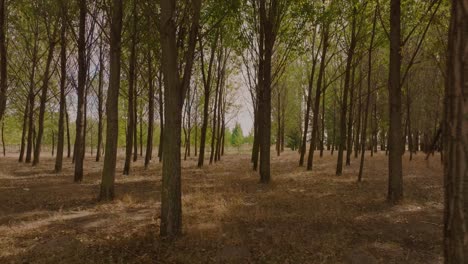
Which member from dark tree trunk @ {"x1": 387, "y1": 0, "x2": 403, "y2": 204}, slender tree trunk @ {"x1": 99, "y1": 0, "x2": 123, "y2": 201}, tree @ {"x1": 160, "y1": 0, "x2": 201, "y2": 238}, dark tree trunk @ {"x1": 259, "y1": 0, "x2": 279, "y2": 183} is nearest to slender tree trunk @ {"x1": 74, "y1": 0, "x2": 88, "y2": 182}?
slender tree trunk @ {"x1": 99, "y1": 0, "x2": 123, "y2": 201}

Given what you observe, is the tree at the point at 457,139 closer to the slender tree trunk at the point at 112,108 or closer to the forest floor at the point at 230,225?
the forest floor at the point at 230,225

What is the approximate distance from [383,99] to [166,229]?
33598mm

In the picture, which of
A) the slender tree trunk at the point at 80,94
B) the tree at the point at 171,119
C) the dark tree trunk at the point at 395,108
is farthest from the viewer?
the slender tree trunk at the point at 80,94

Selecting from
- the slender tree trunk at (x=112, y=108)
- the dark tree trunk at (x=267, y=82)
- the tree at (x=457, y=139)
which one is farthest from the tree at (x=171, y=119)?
the dark tree trunk at (x=267, y=82)

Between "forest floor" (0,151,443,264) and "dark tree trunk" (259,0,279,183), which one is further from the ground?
"dark tree trunk" (259,0,279,183)

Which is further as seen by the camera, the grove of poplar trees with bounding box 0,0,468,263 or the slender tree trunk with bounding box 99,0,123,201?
the slender tree trunk with bounding box 99,0,123,201

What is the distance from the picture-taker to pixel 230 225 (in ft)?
25.6

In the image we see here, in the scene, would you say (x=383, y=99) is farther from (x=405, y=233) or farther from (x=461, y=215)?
(x=461, y=215)

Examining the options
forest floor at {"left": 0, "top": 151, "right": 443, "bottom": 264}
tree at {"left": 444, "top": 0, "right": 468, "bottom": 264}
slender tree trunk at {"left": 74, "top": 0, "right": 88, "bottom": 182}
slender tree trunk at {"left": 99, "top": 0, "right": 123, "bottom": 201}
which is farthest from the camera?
slender tree trunk at {"left": 74, "top": 0, "right": 88, "bottom": 182}

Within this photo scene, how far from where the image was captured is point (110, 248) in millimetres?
6523

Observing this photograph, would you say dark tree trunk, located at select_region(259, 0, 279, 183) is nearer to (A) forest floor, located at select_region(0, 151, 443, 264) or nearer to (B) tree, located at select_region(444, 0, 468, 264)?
(A) forest floor, located at select_region(0, 151, 443, 264)

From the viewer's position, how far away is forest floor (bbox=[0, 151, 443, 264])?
627 centimetres

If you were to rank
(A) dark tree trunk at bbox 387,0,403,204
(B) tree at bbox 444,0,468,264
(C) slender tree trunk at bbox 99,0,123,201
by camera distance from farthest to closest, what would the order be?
(C) slender tree trunk at bbox 99,0,123,201, (A) dark tree trunk at bbox 387,0,403,204, (B) tree at bbox 444,0,468,264

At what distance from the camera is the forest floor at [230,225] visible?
20.6 feet
